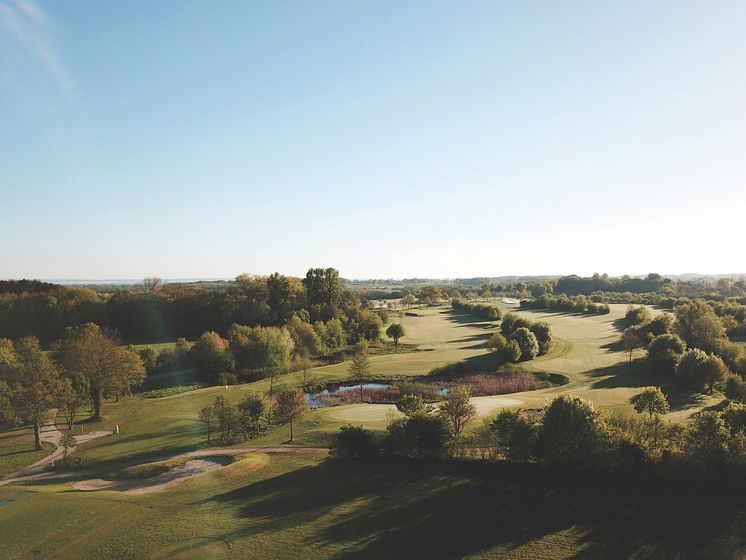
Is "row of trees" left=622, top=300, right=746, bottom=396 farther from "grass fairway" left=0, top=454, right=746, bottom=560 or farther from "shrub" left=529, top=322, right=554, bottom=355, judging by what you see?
"grass fairway" left=0, top=454, right=746, bottom=560

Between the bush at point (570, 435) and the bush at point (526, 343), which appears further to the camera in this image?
the bush at point (526, 343)

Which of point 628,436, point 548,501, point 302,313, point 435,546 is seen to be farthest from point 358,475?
point 302,313

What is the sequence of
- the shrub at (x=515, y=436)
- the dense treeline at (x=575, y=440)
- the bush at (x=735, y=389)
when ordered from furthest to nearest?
the bush at (x=735, y=389) < the shrub at (x=515, y=436) < the dense treeline at (x=575, y=440)

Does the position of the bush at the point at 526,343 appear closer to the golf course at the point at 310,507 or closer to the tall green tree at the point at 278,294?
the golf course at the point at 310,507

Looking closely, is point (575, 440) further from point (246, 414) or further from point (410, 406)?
point (246, 414)

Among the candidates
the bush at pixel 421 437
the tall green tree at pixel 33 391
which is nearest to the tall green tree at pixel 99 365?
the tall green tree at pixel 33 391

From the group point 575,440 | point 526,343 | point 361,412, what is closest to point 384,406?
point 361,412

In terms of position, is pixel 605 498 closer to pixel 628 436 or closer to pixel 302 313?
pixel 628 436

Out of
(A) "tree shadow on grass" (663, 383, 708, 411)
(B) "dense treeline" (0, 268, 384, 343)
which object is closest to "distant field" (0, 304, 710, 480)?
(A) "tree shadow on grass" (663, 383, 708, 411)
